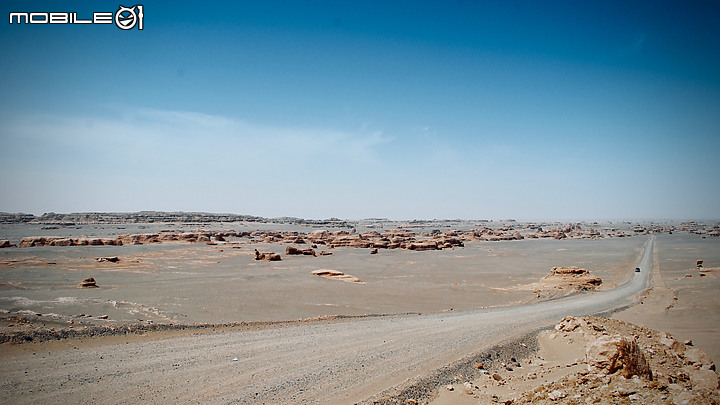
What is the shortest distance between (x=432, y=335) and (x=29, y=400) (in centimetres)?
1086

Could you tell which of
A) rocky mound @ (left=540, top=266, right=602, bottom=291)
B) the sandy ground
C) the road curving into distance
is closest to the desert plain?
the road curving into distance

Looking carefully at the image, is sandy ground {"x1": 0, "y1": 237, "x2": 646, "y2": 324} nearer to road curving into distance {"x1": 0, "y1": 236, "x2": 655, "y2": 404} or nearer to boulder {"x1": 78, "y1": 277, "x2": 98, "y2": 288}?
boulder {"x1": 78, "y1": 277, "x2": 98, "y2": 288}

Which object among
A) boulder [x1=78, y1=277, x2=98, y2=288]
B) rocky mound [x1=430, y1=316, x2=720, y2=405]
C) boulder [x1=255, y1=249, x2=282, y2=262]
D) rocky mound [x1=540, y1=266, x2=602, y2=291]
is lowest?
rocky mound [x1=540, y1=266, x2=602, y2=291]

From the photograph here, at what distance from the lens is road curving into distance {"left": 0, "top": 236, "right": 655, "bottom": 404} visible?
7719 mm

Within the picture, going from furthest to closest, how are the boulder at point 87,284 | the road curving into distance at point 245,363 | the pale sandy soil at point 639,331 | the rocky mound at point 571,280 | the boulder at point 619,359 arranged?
the rocky mound at point 571,280 → the boulder at point 87,284 → the road curving into distance at point 245,363 → the pale sandy soil at point 639,331 → the boulder at point 619,359

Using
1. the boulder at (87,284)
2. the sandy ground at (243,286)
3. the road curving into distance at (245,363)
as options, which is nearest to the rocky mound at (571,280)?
the sandy ground at (243,286)

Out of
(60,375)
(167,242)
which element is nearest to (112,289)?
(60,375)

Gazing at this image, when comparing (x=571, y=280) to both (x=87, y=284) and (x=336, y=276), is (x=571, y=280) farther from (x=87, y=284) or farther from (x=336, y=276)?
(x=87, y=284)

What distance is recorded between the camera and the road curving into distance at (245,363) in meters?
7.72

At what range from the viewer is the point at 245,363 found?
9531 millimetres

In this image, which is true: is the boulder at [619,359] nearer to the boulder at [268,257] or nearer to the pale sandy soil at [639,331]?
the pale sandy soil at [639,331]

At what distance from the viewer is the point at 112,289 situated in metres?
21.0

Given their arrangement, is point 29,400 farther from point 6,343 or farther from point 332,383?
point 332,383

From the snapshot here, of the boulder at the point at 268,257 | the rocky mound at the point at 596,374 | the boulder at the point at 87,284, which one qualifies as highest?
the rocky mound at the point at 596,374
